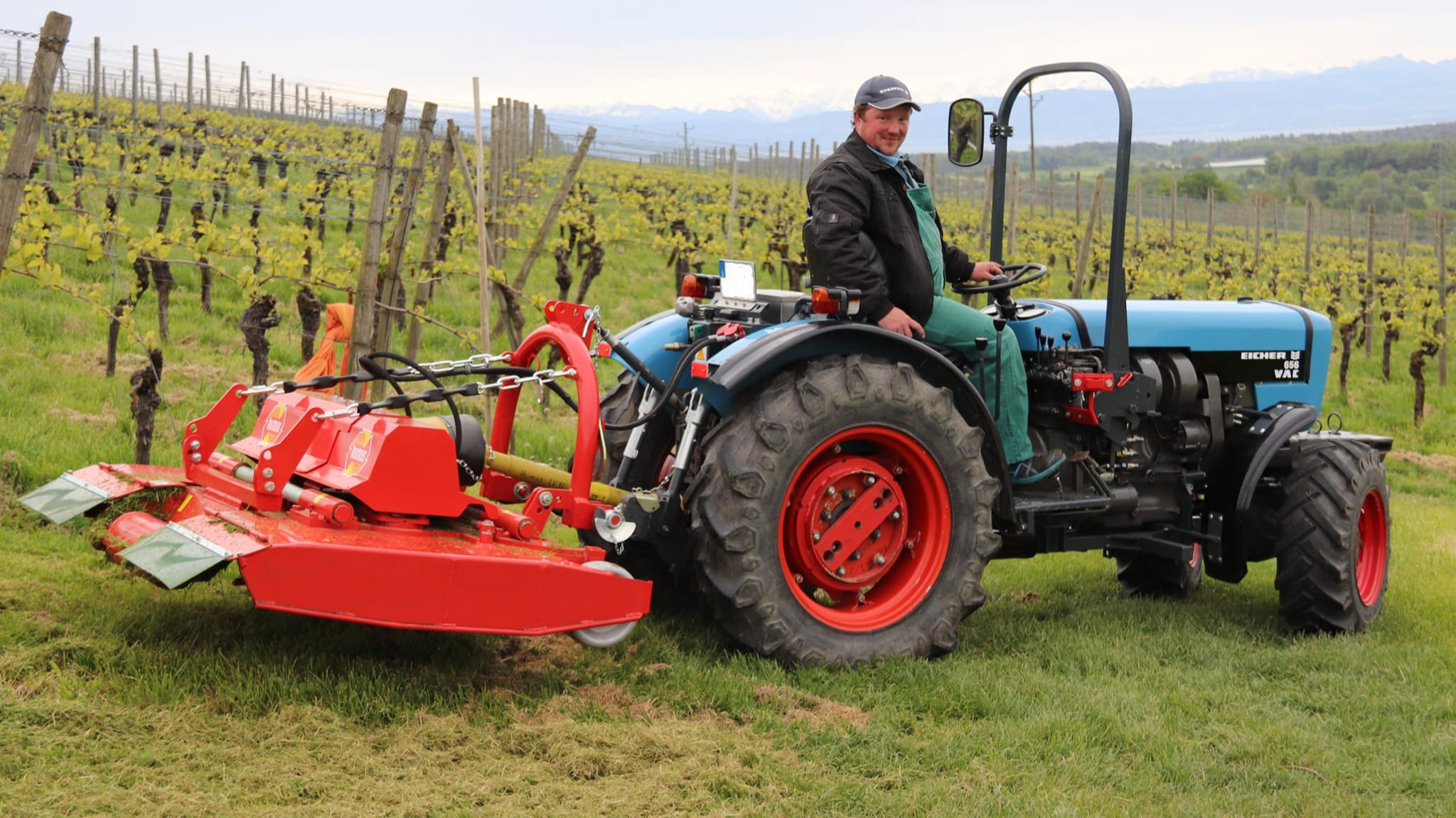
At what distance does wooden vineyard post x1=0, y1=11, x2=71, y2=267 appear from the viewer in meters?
4.80

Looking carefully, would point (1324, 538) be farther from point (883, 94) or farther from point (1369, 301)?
point (1369, 301)

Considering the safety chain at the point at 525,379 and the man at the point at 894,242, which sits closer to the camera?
the safety chain at the point at 525,379

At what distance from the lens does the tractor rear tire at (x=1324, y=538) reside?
5.19 metres

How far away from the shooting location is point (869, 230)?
453 cm

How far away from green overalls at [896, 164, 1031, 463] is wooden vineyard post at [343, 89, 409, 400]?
314 cm

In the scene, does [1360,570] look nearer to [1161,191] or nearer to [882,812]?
[882,812]

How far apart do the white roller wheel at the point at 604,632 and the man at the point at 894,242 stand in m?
1.30

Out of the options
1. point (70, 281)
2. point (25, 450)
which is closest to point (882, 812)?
point (25, 450)

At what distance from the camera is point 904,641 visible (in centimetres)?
437

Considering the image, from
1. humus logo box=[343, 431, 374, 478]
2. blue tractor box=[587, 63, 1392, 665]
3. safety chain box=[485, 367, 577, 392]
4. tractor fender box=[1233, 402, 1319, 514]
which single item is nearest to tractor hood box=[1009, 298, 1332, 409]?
blue tractor box=[587, 63, 1392, 665]

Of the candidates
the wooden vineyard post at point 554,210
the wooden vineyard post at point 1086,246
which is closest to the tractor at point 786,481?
the wooden vineyard post at point 554,210

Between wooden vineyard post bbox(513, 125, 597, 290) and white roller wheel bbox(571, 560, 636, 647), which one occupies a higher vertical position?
wooden vineyard post bbox(513, 125, 597, 290)

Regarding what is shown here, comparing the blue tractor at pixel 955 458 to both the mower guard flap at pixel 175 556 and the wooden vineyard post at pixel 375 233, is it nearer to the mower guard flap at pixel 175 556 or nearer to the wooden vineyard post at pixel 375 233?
the mower guard flap at pixel 175 556

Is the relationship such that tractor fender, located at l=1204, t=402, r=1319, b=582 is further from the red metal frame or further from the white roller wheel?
the red metal frame
